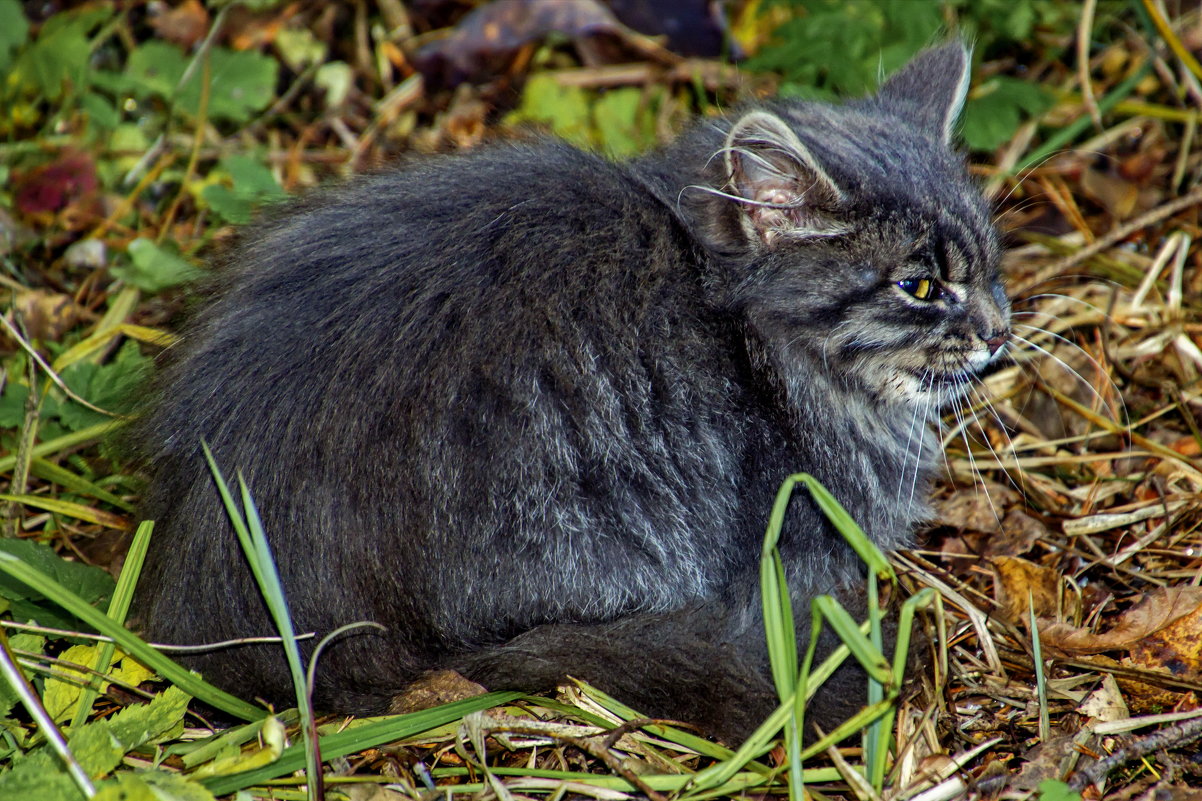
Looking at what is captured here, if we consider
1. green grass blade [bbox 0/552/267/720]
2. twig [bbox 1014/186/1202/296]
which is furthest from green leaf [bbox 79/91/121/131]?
twig [bbox 1014/186/1202/296]

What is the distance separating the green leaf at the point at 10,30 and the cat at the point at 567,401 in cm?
236

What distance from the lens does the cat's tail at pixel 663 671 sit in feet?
8.04

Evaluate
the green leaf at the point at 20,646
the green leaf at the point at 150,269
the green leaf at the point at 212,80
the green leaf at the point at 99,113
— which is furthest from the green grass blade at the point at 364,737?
the green leaf at the point at 99,113

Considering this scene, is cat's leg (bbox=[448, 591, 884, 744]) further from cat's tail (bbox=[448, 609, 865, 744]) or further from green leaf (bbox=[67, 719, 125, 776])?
green leaf (bbox=[67, 719, 125, 776])

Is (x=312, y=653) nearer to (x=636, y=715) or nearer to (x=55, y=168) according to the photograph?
(x=636, y=715)

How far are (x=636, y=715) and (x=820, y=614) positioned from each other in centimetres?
53

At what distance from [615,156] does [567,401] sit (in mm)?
1167

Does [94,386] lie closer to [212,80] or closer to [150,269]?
[150,269]

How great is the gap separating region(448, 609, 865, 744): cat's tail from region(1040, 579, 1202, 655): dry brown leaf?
0.67m

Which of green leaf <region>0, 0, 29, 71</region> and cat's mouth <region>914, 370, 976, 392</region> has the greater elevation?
green leaf <region>0, 0, 29, 71</region>

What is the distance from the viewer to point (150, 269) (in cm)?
380

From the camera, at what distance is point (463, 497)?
2.44 meters

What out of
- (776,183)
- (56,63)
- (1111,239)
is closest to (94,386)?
(56,63)

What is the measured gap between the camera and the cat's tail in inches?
96.4
